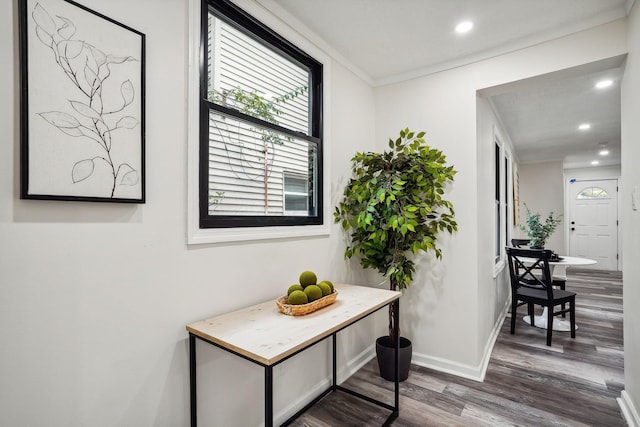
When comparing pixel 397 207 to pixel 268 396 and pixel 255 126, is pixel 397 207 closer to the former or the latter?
pixel 255 126

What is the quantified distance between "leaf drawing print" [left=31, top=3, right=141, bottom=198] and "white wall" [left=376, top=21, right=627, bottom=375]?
215 centimetres

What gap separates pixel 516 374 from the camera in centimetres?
240

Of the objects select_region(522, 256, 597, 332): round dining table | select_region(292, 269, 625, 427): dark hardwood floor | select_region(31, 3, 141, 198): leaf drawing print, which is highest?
select_region(31, 3, 141, 198): leaf drawing print

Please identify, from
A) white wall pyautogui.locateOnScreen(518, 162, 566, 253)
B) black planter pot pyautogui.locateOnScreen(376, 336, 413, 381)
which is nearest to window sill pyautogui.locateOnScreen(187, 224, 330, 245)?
black planter pot pyautogui.locateOnScreen(376, 336, 413, 381)

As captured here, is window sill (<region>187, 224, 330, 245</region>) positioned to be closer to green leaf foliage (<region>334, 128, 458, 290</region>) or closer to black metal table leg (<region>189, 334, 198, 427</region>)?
green leaf foliage (<region>334, 128, 458, 290</region>)

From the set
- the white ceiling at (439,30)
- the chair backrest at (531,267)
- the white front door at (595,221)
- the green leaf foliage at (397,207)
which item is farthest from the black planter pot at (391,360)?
the white front door at (595,221)

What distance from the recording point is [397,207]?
2.20m

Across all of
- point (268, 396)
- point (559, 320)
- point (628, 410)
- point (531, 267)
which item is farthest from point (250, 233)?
point (559, 320)

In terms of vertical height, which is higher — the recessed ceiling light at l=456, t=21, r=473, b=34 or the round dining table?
the recessed ceiling light at l=456, t=21, r=473, b=34

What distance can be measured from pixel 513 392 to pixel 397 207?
59.9 inches

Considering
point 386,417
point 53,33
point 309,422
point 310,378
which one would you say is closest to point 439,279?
point 386,417

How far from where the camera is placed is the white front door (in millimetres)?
7008

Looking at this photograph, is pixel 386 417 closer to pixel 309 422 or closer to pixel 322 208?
pixel 309 422

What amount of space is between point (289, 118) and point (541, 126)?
12.6ft
